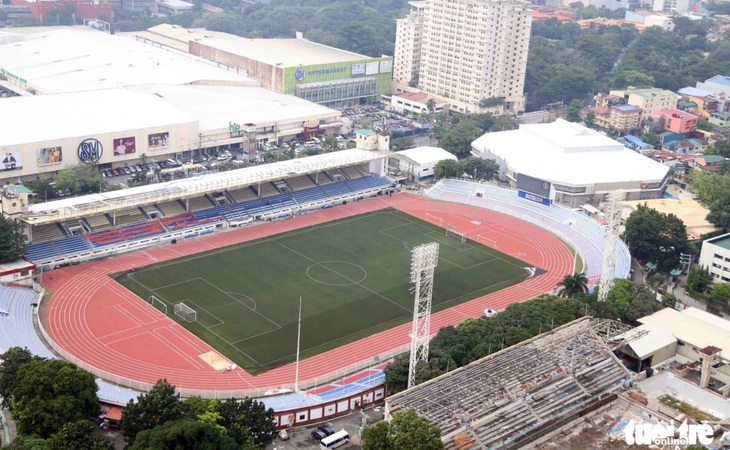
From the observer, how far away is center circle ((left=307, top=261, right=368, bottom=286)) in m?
51.7

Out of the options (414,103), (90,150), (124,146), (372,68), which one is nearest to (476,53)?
(414,103)

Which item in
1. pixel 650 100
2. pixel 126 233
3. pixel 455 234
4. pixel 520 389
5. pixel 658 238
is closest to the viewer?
pixel 520 389

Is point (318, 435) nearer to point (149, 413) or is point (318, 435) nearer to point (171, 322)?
point (149, 413)

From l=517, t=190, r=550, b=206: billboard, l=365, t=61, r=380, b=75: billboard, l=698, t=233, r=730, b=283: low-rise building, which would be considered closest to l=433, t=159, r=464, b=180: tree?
l=517, t=190, r=550, b=206: billboard

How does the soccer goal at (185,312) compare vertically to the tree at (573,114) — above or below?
below

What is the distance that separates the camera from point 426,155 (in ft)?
233

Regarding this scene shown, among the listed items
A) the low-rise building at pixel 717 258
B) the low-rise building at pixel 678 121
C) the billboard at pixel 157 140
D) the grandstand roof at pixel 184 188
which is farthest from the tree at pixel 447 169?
the low-rise building at pixel 678 121

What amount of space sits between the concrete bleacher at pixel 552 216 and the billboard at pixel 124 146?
2289 centimetres

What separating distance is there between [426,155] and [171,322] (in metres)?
31.4

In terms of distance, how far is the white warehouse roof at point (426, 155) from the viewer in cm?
6988

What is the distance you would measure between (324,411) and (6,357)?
1330 centimetres

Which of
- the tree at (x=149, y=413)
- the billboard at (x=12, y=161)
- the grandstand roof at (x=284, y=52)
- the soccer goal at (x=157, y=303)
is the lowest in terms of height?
the soccer goal at (x=157, y=303)

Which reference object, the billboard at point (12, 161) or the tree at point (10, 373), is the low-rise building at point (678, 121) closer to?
the billboard at point (12, 161)

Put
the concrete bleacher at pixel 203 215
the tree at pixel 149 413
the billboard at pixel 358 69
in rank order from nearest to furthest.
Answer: the tree at pixel 149 413 → the concrete bleacher at pixel 203 215 → the billboard at pixel 358 69
